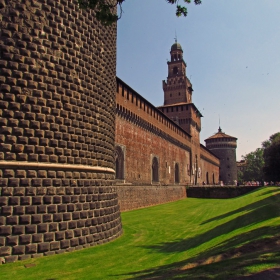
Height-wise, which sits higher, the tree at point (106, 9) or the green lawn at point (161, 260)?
the tree at point (106, 9)

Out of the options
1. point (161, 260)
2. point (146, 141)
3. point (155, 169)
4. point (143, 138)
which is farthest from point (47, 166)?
point (155, 169)

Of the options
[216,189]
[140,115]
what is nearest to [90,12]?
[140,115]

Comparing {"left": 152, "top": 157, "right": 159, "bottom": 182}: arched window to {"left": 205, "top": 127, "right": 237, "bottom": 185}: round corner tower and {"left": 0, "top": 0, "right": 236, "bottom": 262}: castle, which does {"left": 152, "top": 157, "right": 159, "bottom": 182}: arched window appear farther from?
Answer: {"left": 205, "top": 127, "right": 237, "bottom": 185}: round corner tower

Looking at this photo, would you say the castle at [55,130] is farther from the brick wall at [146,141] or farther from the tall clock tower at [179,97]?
the tall clock tower at [179,97]

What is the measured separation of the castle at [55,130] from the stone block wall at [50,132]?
0.02 metres

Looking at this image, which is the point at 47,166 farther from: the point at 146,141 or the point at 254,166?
the point at 254,166

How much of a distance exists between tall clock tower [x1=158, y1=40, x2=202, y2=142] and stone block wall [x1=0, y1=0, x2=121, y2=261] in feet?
123

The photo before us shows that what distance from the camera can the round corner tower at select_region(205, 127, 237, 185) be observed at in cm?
7106

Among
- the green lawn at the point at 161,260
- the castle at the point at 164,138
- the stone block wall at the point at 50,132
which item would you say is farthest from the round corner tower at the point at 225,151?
the stone block wall at the point at 50,132

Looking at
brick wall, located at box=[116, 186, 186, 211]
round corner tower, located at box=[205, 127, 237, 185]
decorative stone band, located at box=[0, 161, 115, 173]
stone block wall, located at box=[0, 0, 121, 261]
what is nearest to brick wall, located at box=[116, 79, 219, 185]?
brick wall, located at box=[116, 186, 186, 211]

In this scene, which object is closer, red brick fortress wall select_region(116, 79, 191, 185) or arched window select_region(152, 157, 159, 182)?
red brick fortress wall select_region(116, 79, 191, 185)

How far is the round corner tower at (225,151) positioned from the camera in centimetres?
7106

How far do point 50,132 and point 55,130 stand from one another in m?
0.16

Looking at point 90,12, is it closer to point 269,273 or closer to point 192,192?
point 269,273
